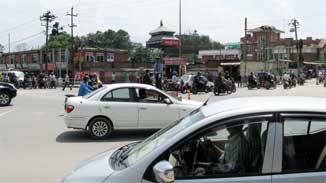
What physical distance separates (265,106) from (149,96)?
7.96 meters

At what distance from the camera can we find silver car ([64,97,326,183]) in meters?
3.31

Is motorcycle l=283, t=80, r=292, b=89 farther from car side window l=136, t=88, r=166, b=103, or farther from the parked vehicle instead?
car side window l=136, t=88, r=166, b=103

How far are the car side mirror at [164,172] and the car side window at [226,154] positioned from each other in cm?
18

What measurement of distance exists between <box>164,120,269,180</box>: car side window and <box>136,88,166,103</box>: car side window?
7.77m

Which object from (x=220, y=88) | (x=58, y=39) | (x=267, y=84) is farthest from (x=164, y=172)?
(x=58, y=39)

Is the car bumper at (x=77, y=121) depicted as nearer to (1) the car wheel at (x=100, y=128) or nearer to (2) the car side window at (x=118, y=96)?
(1) the car wheel at (x=100, y=128)

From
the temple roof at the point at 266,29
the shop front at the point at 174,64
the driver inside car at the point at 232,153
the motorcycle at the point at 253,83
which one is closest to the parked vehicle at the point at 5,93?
the driver inside car at the point at 232,153

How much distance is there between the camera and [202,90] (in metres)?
34.1

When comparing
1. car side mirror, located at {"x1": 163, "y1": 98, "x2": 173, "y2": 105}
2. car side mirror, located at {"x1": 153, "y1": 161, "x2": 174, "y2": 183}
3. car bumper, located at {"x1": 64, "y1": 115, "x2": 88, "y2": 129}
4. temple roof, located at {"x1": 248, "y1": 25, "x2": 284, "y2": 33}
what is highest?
temple roof, located at {"x1": 248, "y1": 25, "x2": 284, "y2": 33}

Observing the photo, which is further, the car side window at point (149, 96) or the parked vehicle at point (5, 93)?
the parked vehicle at point (5, 93)

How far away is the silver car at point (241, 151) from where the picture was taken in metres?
3.31

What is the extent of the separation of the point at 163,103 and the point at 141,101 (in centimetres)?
56

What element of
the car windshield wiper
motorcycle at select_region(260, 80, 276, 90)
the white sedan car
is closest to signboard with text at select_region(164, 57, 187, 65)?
motorcycle at select_region(260, 80, 276, 90)

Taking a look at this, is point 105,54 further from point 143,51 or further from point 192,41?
point 192,41
